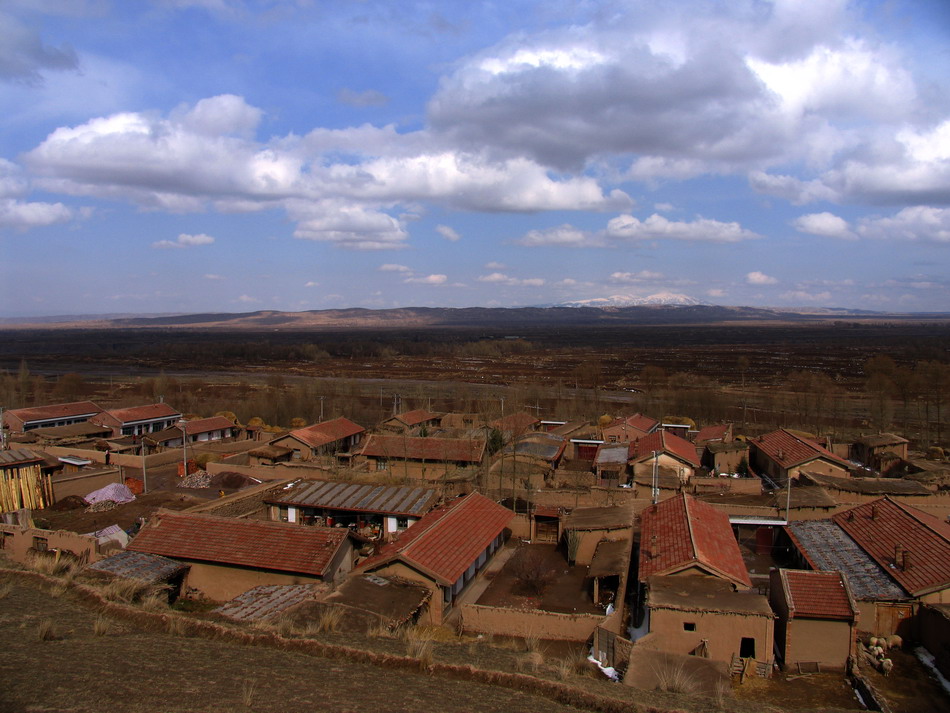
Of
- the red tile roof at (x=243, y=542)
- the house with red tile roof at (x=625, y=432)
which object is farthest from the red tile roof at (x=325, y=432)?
the red tile roof at (x=243, y=542)

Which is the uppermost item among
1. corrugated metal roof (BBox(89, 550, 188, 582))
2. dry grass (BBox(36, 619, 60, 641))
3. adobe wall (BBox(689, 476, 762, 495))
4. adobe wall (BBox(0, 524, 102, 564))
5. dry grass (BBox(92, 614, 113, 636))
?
dry grass (BBox(36, 619, 60, 641))

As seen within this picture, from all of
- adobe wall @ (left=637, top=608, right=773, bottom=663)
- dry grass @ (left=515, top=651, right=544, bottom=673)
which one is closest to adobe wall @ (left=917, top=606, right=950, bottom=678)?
adobe wall @ (left=637, top=608, right=773, bottom=663)

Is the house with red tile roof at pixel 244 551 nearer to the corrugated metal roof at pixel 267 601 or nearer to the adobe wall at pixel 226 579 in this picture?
the adobe wall at pixel 226 579

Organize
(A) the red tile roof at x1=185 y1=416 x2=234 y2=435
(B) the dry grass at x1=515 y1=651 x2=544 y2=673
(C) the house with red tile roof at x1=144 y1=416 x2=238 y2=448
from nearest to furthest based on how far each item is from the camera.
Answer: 1. (B) the dry grass at x1=515 y1=651 x2=544 y2=673
2. (C) the house with red tile roof at x1=144 y1=416 x2=238 y2=448
3. (A) the red tile roof at x1=185 y1=416 x2=234 y2=435

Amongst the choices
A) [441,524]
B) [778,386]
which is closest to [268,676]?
[441,524]

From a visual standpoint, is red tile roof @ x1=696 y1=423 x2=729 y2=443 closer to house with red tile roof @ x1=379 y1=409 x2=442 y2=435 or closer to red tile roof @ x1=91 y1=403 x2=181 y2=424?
house with red tile roof @ x1=379 y1=409 x2=442 y2=435

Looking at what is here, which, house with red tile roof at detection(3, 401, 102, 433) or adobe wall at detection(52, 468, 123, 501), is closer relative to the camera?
adobe wall at detection(52, 468, 123, 501)

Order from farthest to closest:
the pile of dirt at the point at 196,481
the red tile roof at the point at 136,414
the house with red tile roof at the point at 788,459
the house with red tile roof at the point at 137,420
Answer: the red tile roof at the point at 136,414, the house with red tile roof at the point at 137,420, the pile of dirt at the point at 196,481, the house with red tile roof at the point at 788,459
